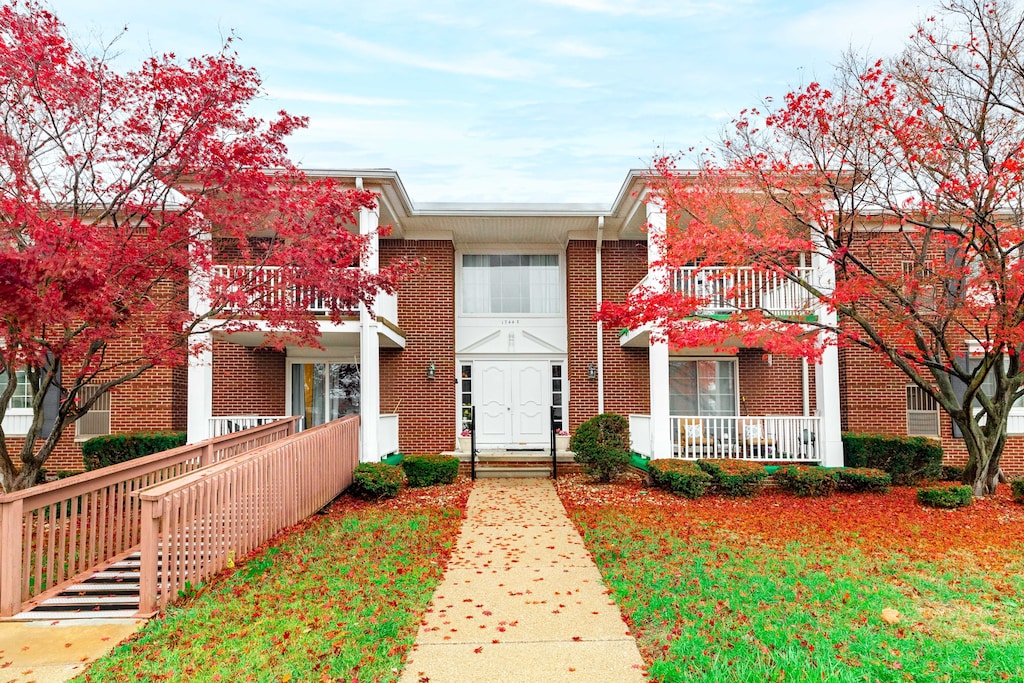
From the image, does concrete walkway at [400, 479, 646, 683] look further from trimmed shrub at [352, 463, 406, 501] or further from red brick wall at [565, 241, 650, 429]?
red brick wall at [565, 241, 650, 429]

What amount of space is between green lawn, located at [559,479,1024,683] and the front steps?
3.10 m

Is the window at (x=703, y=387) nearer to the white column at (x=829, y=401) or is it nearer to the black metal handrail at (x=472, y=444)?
the white column at (x=829, y=401)

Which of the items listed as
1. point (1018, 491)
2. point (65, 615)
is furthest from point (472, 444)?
point (1018, 491)

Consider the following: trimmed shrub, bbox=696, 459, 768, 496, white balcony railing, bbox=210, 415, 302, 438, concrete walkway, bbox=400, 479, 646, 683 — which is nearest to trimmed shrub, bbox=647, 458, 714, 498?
trimmed shrub, bbox=696, 459, 768, 496

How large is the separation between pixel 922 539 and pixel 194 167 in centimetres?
953

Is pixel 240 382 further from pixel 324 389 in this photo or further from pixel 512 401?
pixel 512 401

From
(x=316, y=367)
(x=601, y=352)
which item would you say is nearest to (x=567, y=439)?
(x=601, y=352)

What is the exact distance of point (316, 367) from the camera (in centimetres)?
1445

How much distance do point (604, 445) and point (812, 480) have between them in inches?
131

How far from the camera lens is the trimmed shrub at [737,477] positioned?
10.4 metres

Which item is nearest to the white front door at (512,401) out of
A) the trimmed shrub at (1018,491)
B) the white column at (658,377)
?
the white column at (658,377)

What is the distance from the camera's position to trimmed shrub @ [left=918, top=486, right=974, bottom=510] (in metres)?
9.29

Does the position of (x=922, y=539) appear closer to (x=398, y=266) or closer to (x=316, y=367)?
(x=398, y=266)

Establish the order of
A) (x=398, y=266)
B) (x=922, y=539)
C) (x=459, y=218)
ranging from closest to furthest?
(x=922, y=539), (x=398, y=266), (x=459, y=218)
